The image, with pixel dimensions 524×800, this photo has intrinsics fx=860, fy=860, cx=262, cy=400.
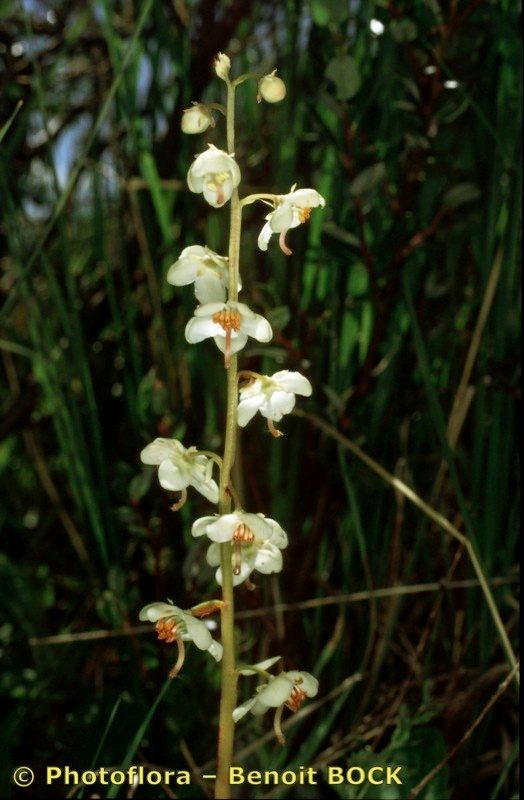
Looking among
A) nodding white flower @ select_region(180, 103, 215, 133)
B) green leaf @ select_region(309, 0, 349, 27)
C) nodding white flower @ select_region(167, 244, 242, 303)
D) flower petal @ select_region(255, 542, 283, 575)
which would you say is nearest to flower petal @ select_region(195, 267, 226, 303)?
nodding white flower @ select_region(167, 244, 242, 303)

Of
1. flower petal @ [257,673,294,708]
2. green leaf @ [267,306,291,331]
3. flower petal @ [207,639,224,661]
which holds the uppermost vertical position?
green leaf @ [267,306,291,331]

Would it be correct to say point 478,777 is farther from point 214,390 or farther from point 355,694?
point 214,390

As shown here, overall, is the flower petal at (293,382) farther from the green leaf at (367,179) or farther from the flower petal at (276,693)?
the green leaf at (367,179)

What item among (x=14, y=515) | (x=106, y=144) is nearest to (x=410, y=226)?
(x=106, y=144)

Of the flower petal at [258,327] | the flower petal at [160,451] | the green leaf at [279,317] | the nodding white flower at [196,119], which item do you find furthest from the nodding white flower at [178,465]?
the green leaf at [279,317]

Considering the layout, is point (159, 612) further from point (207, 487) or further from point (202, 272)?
point (202, 272)

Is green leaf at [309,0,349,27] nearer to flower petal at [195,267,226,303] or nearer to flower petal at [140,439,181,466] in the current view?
flower petal at [195,267,226,303]

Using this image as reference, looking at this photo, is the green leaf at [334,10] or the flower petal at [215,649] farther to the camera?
the green leaf at [334,10]

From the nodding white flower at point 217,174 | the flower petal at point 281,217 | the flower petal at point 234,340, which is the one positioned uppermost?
the nodding white flower at point 217,174

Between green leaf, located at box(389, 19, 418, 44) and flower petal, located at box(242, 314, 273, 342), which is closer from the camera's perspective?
flower petal, located at box(242, 314, 273, 342)
